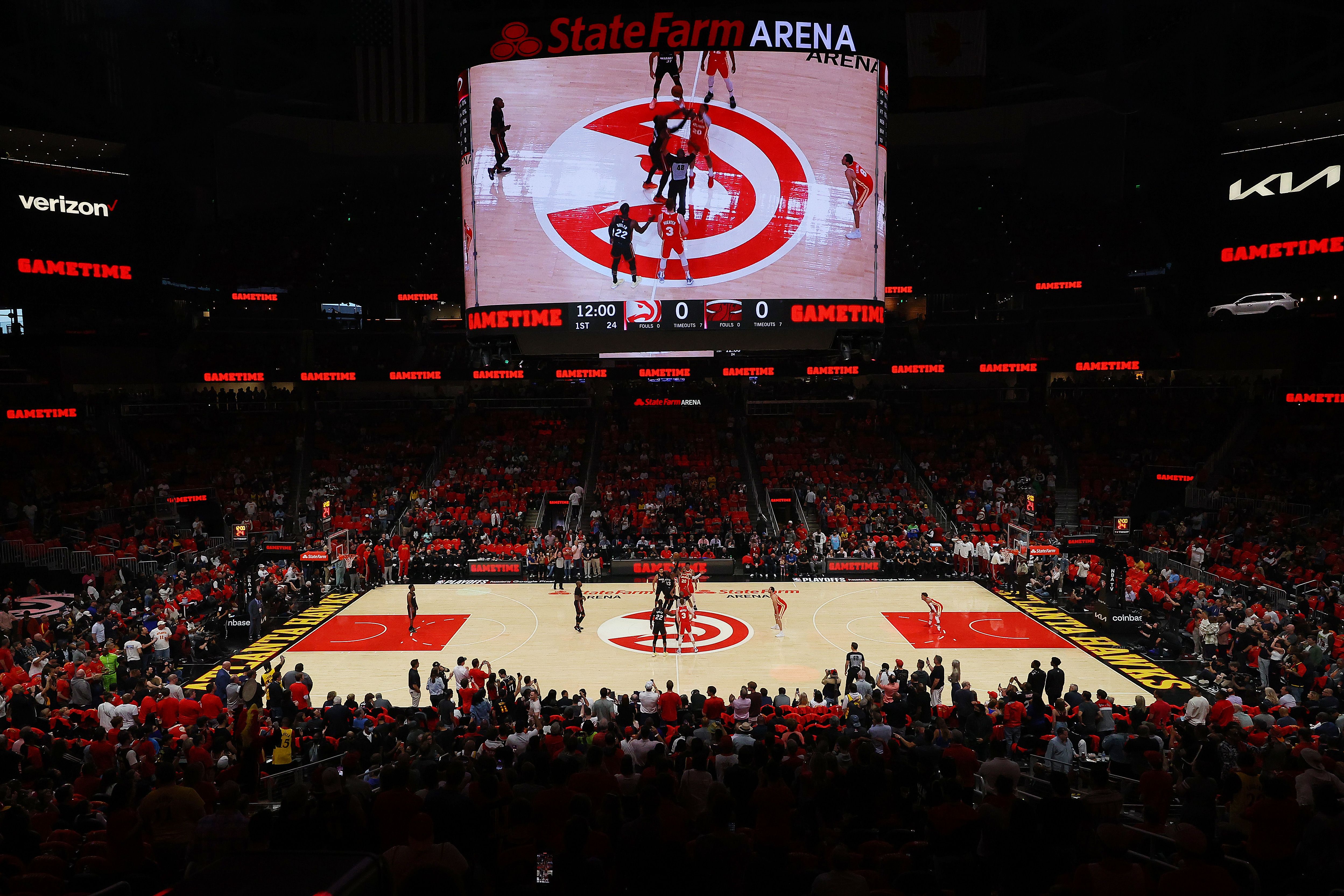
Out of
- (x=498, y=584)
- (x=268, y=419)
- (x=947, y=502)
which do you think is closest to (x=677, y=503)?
(x=498, y=584)

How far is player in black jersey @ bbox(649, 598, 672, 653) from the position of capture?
21.8 m

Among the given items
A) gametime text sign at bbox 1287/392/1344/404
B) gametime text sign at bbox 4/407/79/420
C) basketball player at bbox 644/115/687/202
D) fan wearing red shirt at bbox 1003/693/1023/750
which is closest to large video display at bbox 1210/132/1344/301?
gametime text sign at bbox 1287/392/1344/404

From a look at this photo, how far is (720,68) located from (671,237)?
182 inches

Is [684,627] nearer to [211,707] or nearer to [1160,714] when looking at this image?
[211,707]

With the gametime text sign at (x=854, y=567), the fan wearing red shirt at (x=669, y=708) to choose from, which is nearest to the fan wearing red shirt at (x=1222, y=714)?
the fan wearing red shirt at (x=669, y=708)

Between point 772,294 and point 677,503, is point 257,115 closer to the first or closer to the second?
point 677,503

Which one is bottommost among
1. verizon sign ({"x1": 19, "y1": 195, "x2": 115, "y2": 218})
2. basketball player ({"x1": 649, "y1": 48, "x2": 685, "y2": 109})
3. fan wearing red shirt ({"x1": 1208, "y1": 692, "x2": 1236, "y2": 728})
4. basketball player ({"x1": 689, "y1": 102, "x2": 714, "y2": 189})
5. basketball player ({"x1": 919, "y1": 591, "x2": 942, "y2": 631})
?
basketball player ({"x1": 919, "y1": 591, "x2": 942, "y2": 631})

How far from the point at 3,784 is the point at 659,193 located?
62.3ft

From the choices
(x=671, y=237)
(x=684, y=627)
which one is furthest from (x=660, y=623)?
(x=671, y=237)

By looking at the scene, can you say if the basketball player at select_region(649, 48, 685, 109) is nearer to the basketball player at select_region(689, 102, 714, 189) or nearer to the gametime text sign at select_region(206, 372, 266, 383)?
the basketball player at select_region(689, 102, 714, 189)

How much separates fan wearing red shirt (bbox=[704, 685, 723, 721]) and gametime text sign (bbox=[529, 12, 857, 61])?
16.8 m

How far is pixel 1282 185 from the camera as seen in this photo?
27797mm

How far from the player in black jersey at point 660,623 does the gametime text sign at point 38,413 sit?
22.6 metres

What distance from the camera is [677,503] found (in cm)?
3375
